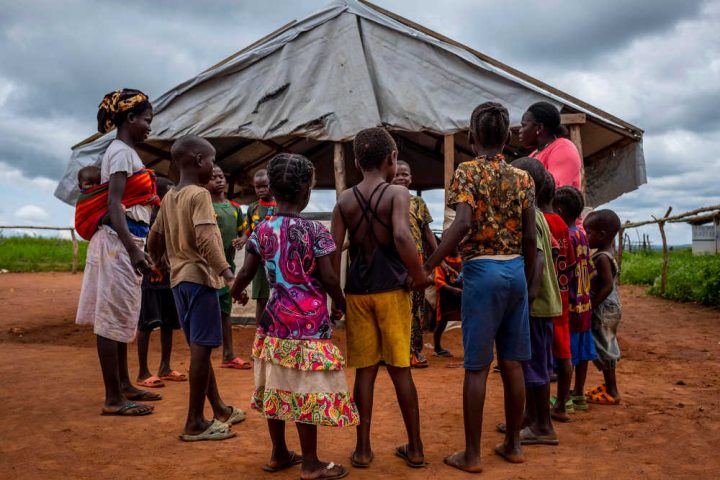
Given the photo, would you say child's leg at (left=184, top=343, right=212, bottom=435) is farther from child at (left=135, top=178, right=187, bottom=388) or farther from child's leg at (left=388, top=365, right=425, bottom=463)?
child at (left=135, top=178, right=187, bottom=388)

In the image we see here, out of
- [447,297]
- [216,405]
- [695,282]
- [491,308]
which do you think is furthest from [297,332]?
[695,282]

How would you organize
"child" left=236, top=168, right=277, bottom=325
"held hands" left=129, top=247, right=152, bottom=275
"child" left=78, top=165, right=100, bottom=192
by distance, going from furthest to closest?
"child" left=236, top=168, right=277, bottom=325 → "child" left=78, top=165, right=100, bottom=192 → "held hands" left=129, top=247, right=152, bottom=275

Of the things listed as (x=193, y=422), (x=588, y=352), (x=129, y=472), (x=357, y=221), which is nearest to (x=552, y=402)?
(x=588, y=352)

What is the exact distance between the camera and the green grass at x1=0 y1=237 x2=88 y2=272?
18.6m

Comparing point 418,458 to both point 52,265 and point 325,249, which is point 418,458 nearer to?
point 325,249

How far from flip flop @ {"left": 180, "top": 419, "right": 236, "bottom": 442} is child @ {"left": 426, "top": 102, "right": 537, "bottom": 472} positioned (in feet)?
3.97

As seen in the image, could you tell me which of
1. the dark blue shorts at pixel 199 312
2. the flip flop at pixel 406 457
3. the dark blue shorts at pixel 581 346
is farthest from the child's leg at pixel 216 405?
the dark blue shorts at pixel 581 346

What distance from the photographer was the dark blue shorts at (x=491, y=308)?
111 inches

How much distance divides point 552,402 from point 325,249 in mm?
2056

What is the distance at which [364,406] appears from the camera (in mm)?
2844

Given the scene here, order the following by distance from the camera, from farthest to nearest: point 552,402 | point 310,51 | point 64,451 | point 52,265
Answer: point 52,265 < point 310,51 < point 552,402 < point 64,451

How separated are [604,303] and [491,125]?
1.85 meters

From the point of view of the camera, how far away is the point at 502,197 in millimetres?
2846

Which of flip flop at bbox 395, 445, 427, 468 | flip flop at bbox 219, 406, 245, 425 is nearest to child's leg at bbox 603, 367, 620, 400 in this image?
flip flop at bbox 395, 445, 427, 468
